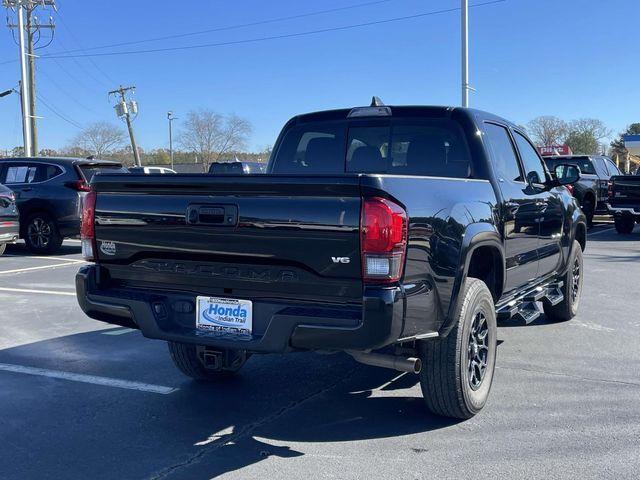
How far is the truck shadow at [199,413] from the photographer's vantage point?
359 centimetres

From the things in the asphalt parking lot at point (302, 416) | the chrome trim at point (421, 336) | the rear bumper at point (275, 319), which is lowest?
the asphalt parking lot at point (302, 416)

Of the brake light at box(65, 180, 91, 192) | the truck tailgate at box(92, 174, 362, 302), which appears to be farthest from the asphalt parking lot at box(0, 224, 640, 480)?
the brake light at box(65, 180, 91, 192)

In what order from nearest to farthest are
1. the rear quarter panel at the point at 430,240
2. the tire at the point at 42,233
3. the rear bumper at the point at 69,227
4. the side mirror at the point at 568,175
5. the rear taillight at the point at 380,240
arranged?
the rear taillight at the point at 380,240
the rear quarter panel at the point at 430,240
the side mirror at the point at 568,175
the rear bumper at the point at 69,227
the tire at the point at 42,233

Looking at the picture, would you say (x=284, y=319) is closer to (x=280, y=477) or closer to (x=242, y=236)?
(x=242, y=236)

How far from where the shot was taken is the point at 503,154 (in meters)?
5.16

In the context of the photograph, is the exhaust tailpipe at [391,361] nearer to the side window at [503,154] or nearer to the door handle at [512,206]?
the door handle at [512,206]

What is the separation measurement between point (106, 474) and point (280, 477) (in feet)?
3.00

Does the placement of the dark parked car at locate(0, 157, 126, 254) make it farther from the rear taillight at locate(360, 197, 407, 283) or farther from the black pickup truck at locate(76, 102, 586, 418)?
the rear taillight at locate(360, 197, 407, 283)

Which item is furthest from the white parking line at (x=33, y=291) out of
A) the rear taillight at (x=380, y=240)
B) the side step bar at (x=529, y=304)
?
the rear taillight at (x=380, y=240)

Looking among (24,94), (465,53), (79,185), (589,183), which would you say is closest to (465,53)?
(465,53)

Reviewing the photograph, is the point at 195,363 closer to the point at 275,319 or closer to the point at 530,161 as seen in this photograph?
the point at 275,319

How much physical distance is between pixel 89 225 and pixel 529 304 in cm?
359

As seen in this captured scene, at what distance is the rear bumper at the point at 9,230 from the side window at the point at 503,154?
31.5 feet

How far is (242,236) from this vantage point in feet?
11.3
